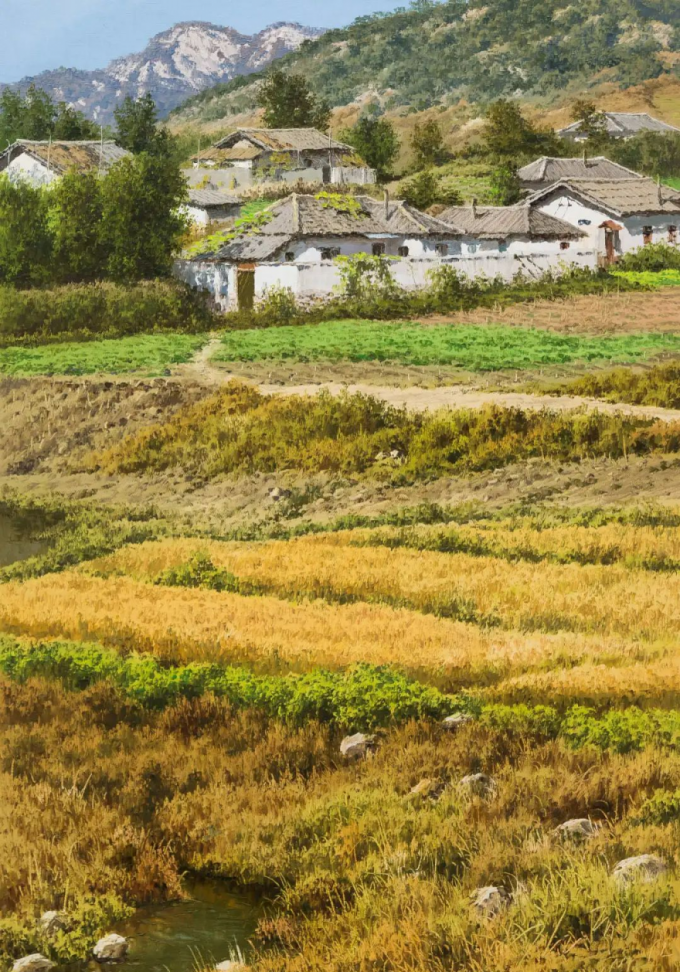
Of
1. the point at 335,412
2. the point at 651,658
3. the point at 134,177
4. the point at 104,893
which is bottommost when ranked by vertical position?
the point at 104,893

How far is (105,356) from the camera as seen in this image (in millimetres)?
10438

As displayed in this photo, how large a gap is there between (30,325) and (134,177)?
1.50 m

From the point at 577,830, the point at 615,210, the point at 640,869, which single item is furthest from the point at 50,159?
the point at 615,210

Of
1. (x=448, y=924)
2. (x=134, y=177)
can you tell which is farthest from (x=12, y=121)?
(x=448, y=924)

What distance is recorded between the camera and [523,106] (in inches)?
774

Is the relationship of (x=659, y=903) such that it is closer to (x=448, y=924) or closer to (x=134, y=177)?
(x=448, y=924)

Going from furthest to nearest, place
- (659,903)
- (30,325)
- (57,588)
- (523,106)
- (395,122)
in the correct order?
(523,106), (395,122), (30,325), (57,588), (659,903)

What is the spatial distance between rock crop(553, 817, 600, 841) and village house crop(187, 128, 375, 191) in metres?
7.50

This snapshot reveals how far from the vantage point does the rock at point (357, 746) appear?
5734 millimetres

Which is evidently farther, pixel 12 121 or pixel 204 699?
pixel 12 121

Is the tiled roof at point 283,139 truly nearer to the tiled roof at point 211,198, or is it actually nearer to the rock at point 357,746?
the tiled roof at point 211,198

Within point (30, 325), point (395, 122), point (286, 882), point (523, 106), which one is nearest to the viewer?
point (286, 882)

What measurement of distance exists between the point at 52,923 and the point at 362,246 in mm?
16713

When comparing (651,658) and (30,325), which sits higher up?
(30,325)
